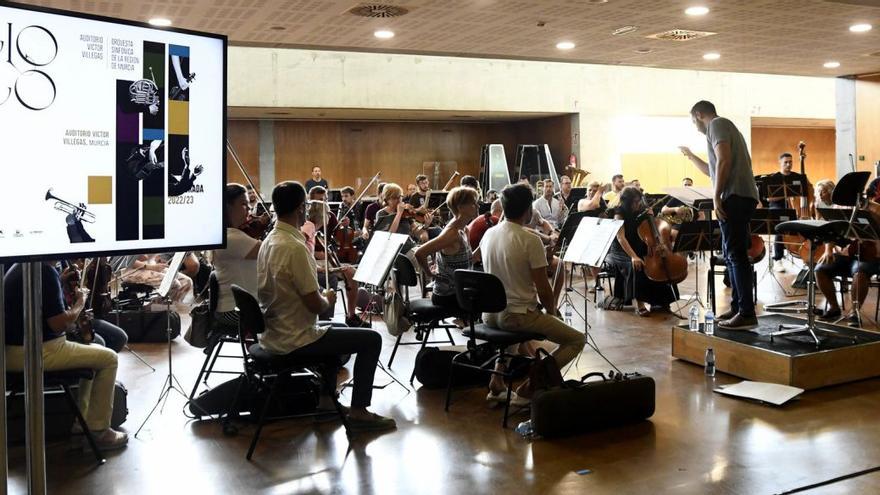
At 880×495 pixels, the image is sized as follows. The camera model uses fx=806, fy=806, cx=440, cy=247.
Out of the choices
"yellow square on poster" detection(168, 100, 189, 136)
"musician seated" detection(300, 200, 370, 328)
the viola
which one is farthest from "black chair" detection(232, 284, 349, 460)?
the viola

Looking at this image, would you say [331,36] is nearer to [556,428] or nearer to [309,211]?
[309,211]

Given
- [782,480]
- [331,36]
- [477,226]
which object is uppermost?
[331,36]

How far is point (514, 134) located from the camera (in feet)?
66.9

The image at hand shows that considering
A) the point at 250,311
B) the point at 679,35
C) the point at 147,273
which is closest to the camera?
the point at 250,311

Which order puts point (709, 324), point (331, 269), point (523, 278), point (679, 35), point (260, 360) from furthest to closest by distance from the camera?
1. point (679, 35)
2. point (331, 269)
3. point (709, 324)
4. point (523, 278)
5. point (260, 360)

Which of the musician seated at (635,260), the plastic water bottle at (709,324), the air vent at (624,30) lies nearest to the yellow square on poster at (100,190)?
the plastic water bottle at (709,324)

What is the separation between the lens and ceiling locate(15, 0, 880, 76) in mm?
6582

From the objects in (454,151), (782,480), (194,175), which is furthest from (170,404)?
(454,151)

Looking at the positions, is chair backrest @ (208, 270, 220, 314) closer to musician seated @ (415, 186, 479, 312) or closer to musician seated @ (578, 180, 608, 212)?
musician seated @ (415, 186, 479, 312)

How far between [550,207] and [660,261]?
4279 millimetres

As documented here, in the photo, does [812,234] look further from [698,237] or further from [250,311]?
[250,311]

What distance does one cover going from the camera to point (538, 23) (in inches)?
294

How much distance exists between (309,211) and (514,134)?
13512 mm

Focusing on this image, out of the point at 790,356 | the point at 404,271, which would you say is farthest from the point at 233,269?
the point at 790,356
